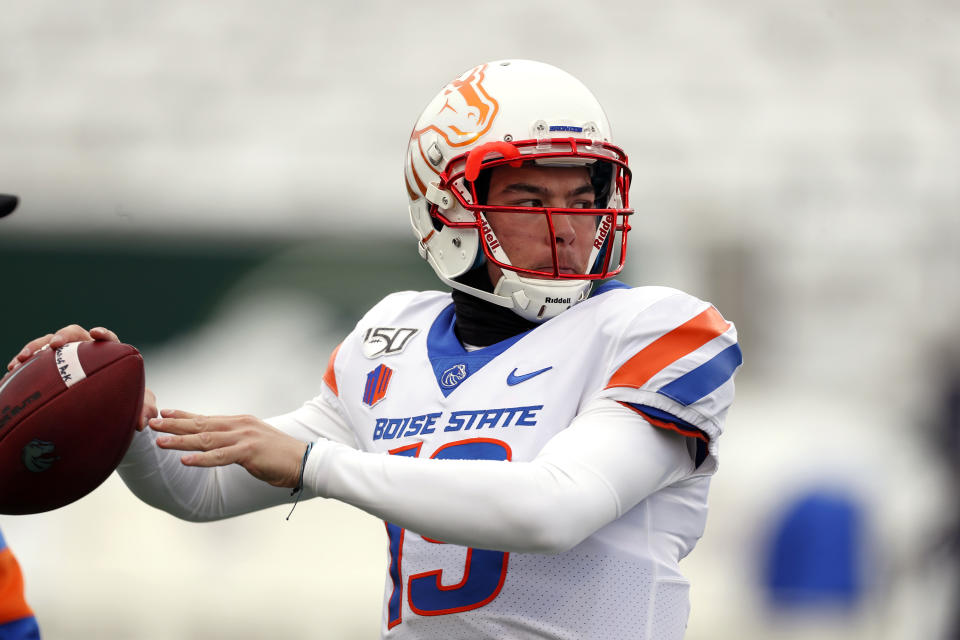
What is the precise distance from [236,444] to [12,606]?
0.41 metres

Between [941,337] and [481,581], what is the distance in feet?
16.6

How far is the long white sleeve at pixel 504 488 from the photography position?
4.44ft

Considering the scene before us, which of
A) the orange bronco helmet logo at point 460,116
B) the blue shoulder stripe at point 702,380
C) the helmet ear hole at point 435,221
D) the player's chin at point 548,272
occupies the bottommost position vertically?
the blue shoulder stripe at point 702,380

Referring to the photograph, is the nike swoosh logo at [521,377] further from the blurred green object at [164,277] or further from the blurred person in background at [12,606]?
the blurred green object at [164,277]

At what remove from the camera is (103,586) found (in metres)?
4.48

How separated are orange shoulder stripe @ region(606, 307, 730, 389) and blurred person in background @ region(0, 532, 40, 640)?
852 mm

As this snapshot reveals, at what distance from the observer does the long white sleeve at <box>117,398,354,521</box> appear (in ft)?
6.09

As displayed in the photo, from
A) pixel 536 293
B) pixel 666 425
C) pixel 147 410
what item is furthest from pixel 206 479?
pixel 666 425

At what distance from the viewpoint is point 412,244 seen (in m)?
5.57

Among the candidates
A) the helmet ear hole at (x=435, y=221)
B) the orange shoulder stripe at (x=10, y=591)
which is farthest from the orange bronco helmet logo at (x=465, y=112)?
the orange shoulder stripe at (x=10, y=591)

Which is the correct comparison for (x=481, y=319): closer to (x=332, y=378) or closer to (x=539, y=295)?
(x=539, y=295)

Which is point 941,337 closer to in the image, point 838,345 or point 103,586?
point 838,345

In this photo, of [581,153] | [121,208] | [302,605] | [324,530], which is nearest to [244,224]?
[121,208]

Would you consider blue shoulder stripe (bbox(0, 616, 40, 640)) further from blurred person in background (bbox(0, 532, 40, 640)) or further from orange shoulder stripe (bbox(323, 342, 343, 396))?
orange shoulder stripe (bbox(323, 342, 343, 396))
